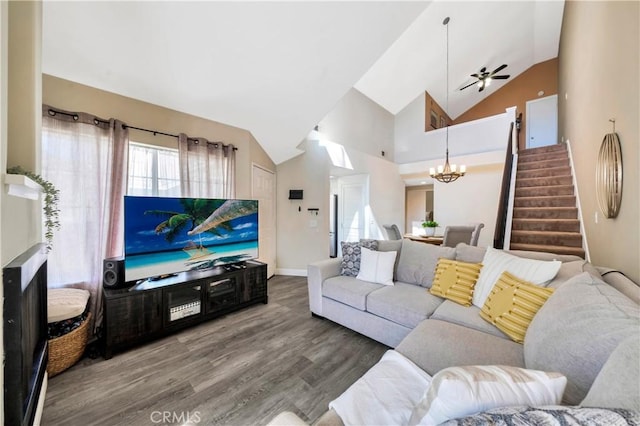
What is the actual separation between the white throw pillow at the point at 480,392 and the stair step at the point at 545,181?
201 inches

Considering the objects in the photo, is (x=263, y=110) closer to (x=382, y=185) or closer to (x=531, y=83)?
(x=382, y=185)

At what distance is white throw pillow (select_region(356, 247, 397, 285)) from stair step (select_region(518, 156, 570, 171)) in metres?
4.53

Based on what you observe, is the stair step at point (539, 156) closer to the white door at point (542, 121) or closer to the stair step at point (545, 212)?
the stair step at point (545, 212)

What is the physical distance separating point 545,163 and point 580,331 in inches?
214

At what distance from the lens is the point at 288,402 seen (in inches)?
62.9

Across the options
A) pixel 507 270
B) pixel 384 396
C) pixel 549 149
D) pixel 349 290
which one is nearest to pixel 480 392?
pixel 384 396

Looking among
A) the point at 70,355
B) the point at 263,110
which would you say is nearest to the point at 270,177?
the point at 263,110

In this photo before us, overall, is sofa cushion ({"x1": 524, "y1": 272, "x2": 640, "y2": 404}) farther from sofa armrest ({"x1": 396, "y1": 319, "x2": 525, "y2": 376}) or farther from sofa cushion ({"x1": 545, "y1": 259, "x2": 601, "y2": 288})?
sofa cushion ({"x1": 545, "y1": 259, "x2": 601, "y2": 288})

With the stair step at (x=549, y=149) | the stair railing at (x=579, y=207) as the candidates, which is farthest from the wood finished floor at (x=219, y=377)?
the stair step at (x=549, y=149)

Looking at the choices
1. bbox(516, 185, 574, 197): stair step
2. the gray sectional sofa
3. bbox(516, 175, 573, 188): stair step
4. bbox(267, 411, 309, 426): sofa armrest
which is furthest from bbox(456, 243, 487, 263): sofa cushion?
bbox(516, 175, 573, 188): stair step

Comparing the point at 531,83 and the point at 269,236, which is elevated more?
the point at 531,83

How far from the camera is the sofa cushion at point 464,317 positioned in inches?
64.6

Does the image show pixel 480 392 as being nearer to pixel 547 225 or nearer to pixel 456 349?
pixel 456 349

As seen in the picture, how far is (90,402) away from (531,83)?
1124cm
